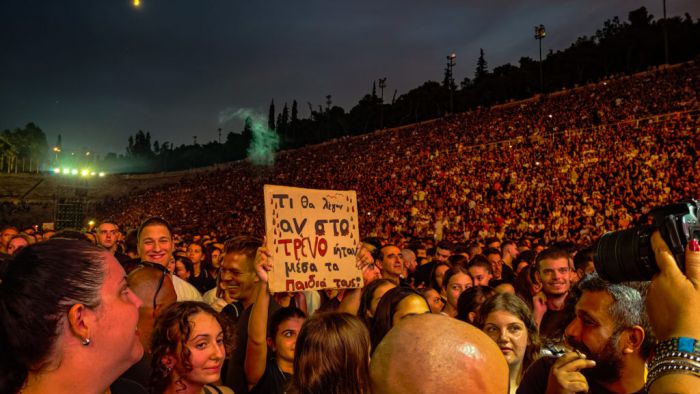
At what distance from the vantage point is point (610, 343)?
2.33 meters

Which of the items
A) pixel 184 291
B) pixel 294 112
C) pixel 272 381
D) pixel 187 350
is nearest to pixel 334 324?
Result: pixel 187 350

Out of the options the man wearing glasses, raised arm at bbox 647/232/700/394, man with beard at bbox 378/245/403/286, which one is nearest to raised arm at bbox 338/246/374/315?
man with beard at bbox 378/245/403/286

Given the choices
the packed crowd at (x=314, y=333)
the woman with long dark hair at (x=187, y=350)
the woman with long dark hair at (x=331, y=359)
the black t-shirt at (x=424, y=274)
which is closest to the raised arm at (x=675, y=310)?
the packed crowd at (x=314, y=333)

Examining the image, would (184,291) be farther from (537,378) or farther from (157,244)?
(537,378)

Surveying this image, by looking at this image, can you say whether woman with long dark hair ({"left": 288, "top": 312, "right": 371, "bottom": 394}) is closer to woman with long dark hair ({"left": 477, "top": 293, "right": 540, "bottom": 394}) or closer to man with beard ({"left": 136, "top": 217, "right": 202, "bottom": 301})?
woman with long dark hair ({"left": 477, "top": 293, "right": 540, "bottom": 394})

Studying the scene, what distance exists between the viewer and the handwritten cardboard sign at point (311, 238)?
3.94 metres

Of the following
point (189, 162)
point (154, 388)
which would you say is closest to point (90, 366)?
point (154, 388)

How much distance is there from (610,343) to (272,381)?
1929mm

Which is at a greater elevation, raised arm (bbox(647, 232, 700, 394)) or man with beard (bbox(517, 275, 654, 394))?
raised arm (bbox(647, 232, 700, 394))

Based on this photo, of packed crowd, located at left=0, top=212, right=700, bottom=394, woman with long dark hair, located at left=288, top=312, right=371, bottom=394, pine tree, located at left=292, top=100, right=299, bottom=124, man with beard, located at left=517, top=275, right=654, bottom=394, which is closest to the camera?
packed crowd, located at left=0, top=212, right=700, bottom=394

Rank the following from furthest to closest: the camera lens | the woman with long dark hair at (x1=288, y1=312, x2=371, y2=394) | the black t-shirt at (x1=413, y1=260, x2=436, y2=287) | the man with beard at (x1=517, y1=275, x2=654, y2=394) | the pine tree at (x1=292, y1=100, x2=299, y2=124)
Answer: the pine tree at (x1=292, y1=100, x2=299, y2=124)
the black t-shirt at (x1=413, y1=260, x2=436, y2=287)
the woman with long dark hair at (x1=288, y1=312, x2=371, y2=394)
the man with beard at (x1=517, y1=275, x2=654, y2=394)
the camera lens

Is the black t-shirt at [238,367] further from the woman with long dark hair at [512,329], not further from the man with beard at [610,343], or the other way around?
the man with beard at [610,343]

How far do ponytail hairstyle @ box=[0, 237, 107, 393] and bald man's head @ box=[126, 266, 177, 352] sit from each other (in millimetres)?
1662

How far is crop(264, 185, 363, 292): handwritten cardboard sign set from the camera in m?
3.94
